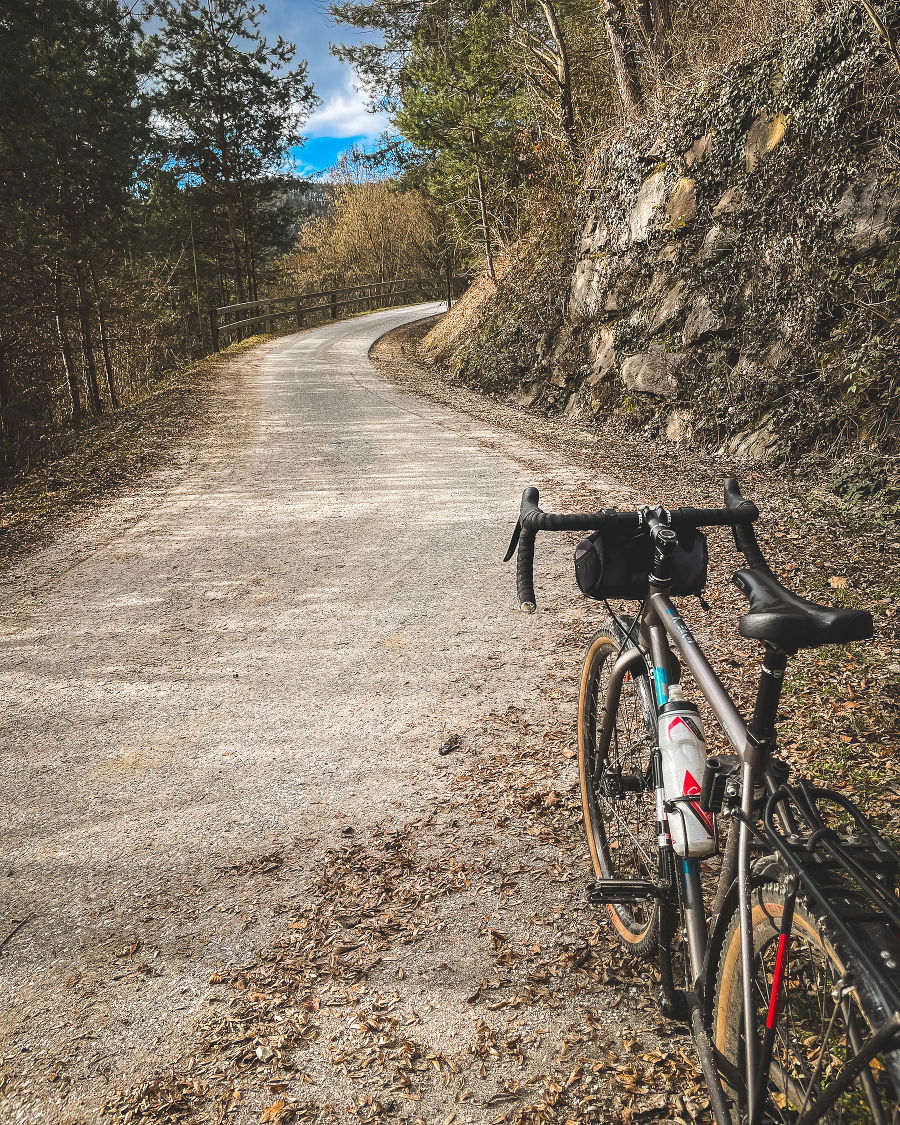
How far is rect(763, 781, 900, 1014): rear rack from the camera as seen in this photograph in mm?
1128

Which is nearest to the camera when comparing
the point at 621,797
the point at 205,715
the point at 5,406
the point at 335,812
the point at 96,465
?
the point at 621,797

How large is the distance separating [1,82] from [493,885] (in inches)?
564

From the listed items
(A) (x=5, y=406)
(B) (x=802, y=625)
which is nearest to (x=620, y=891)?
(B) (x=802, y=625)

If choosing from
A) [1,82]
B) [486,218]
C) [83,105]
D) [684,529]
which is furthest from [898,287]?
[83,105]

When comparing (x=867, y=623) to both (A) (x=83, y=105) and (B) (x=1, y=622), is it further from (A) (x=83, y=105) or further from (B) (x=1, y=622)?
(A) (x=83, y=105)

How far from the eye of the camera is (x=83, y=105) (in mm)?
16062

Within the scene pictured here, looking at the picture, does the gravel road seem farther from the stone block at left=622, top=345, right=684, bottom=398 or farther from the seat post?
the stone block at left=622, top=345, right=684, bottom=398

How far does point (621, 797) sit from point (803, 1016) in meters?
1.02

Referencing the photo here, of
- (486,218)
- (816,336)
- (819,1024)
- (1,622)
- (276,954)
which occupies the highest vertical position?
(486,218)

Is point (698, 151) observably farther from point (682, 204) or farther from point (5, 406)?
point (5, 406)

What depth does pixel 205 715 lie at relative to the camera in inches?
167

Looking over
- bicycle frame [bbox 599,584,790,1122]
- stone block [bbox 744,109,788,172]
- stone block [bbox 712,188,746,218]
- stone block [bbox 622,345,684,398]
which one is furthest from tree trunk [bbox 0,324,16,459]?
bicycle frame [bbox 599,584,790,1122]

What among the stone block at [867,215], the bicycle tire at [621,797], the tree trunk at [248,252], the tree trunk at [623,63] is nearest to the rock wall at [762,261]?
the stone block at [867,215]

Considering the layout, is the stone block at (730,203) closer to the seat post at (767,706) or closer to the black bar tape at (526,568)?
the black bar tape at (526,568)
